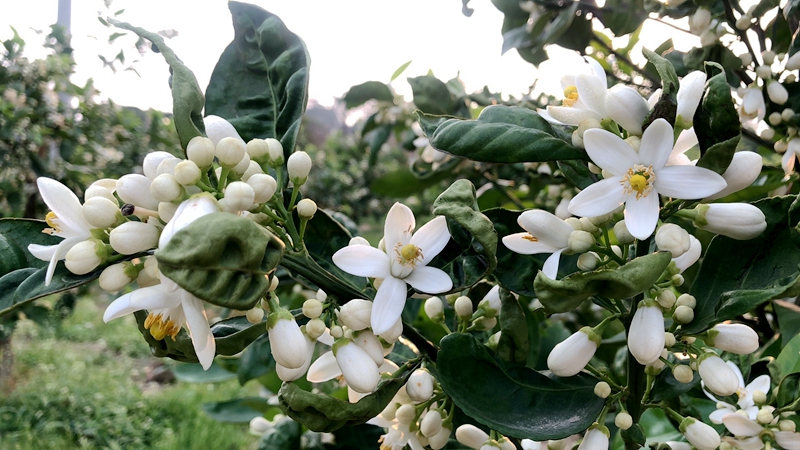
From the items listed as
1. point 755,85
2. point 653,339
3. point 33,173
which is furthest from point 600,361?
point 33,173

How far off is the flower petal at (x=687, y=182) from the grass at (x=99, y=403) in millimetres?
2522

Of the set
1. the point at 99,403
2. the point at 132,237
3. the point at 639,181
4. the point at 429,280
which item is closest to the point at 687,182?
the point at 639,181

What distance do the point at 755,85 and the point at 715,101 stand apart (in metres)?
0.64

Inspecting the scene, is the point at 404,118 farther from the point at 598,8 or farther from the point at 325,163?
the point at 325,163

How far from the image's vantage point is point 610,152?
1.60 ft

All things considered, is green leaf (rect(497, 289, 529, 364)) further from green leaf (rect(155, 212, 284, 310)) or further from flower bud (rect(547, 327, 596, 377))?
green leaf (rect(155, 212, 284, 310))

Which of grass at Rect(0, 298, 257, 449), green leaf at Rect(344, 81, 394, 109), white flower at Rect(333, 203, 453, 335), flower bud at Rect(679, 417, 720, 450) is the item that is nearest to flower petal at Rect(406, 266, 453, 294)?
white flower at Rect(333, 203, 453, 335)

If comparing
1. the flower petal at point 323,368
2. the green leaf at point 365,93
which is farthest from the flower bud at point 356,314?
the green leaf at point 365,93

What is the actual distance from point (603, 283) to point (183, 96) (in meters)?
0.38

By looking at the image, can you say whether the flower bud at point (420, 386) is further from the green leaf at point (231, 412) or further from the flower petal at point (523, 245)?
the green leaf at point (231, 412)

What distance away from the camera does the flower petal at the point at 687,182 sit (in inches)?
18.1

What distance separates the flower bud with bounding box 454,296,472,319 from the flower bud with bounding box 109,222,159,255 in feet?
1.08

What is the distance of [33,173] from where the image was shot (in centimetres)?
261

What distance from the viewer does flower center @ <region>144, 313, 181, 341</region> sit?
52 cm
